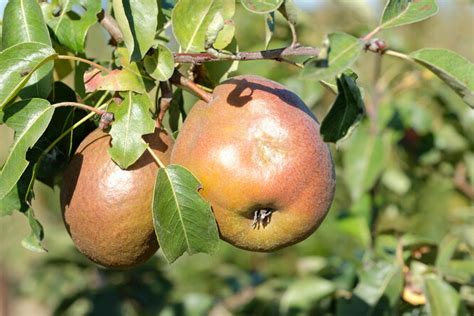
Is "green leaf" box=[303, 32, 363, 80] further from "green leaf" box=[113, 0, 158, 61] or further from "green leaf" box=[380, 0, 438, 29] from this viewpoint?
"green leaf" box=[113, 0, 158, 61]

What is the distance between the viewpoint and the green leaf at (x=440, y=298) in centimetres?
163

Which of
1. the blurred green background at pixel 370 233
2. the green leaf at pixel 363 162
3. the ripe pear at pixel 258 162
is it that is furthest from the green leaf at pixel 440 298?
the ripe pear at pixel 258 162

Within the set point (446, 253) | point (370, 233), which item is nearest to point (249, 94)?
point (446, 253)

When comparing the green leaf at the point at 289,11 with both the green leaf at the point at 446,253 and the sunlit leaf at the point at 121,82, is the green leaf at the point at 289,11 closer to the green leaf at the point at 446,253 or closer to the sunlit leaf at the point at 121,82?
the sunlit leaf at the point at 121,82

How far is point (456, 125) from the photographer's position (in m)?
2.64

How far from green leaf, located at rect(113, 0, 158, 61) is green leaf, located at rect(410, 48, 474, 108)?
14.8 inches

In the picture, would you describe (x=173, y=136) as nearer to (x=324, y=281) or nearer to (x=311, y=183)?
(x=311, y=183)

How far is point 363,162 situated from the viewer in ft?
7.41

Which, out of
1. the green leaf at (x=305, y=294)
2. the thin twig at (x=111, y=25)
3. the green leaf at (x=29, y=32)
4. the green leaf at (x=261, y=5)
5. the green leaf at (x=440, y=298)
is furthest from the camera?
the green leaf at (x=305, y=294)

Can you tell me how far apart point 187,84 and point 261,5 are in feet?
0.64

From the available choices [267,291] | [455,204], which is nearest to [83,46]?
[267,291]

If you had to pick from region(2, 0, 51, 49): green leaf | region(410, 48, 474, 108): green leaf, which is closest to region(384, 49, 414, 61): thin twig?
region(410, 48, 474, 108): green leaf

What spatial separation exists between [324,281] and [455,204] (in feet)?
3.58

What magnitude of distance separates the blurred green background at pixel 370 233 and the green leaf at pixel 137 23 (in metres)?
0.40
